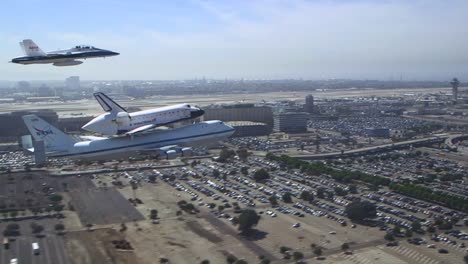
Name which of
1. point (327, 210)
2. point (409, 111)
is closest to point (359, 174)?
point (327, 210)

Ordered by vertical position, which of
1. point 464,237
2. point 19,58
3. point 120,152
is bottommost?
point 464,237

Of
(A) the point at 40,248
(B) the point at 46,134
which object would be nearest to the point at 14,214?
(A) the point at 40,248

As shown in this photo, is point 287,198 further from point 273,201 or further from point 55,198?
point 55,198

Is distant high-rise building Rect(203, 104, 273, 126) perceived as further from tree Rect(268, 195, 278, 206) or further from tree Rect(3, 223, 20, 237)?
tree Rect(3, 223, 20, 237)

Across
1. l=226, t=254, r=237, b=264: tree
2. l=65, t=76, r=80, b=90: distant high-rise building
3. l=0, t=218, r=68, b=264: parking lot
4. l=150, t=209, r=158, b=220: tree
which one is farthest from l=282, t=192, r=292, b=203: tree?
l=65, t=76, r=80, b=90: distant high-rise building

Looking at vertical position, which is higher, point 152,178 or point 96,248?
point 152,178

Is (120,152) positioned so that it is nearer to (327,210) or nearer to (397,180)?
(327,210)
